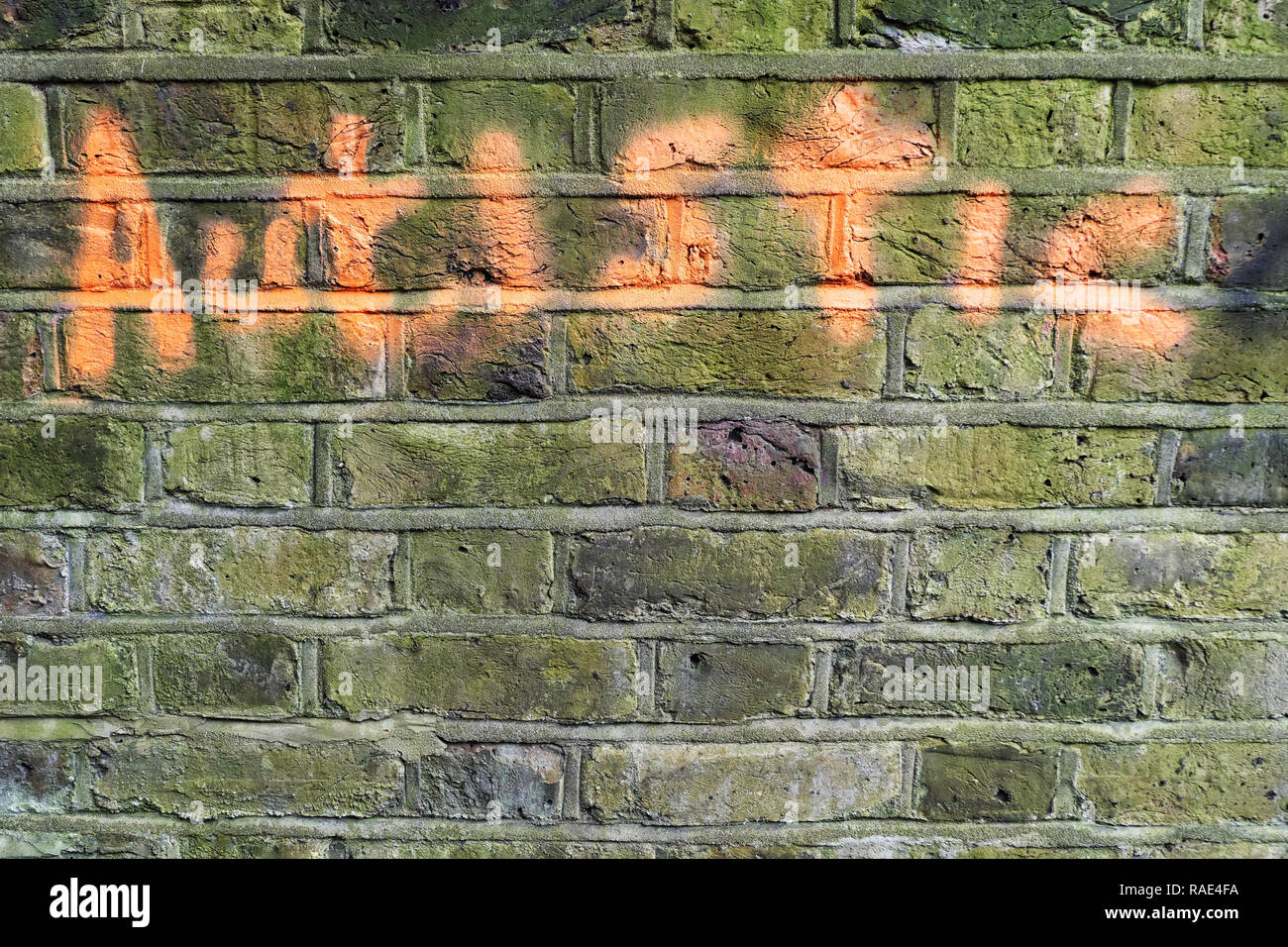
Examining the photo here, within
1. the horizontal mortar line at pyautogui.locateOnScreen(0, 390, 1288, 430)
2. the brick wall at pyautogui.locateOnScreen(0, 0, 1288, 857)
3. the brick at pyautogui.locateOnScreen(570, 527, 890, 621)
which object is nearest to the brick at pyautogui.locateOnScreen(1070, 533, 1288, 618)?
the brick wall at pyautogui.locateOnScreen(0, 0, 1288, 857)

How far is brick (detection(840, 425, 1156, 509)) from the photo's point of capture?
0.86 m

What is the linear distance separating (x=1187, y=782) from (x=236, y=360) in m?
1.21

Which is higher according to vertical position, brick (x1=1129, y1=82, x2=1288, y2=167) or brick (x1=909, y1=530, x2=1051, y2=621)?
brick (x1=1129, y1=82, x2=1288, y2=167)

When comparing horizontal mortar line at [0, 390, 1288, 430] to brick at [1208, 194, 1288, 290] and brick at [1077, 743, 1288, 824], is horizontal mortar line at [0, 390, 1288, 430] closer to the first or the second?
brick at [1208, 194, 1288, 290]

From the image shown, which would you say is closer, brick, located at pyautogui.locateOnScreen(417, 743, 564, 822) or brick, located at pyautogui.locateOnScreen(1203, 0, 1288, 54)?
brick, located at pyautogui.locateOnScreen(1203, 0, 1288, 54)

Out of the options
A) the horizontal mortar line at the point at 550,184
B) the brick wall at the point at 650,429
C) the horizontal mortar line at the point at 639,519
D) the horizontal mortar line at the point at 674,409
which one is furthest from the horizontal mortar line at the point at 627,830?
the horizontal mortar line at the point at 550,184

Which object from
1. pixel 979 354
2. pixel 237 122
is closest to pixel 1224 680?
pixel 979 354

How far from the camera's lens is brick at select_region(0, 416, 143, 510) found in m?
→ 0.86

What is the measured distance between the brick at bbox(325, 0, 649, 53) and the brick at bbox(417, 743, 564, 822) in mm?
797

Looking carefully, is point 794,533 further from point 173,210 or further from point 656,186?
point 173,210

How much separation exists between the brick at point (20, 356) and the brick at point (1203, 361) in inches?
45.8

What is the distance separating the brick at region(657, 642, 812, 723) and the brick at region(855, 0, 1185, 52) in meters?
0.69

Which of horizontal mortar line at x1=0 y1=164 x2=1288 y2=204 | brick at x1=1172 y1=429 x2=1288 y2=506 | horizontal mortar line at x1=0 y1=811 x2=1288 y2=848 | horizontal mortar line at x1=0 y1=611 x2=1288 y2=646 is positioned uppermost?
horizontal mortar line at x1=0 y1=164 x2=1288 y2=204

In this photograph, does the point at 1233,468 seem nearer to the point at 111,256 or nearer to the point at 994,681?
the point at 994,681
